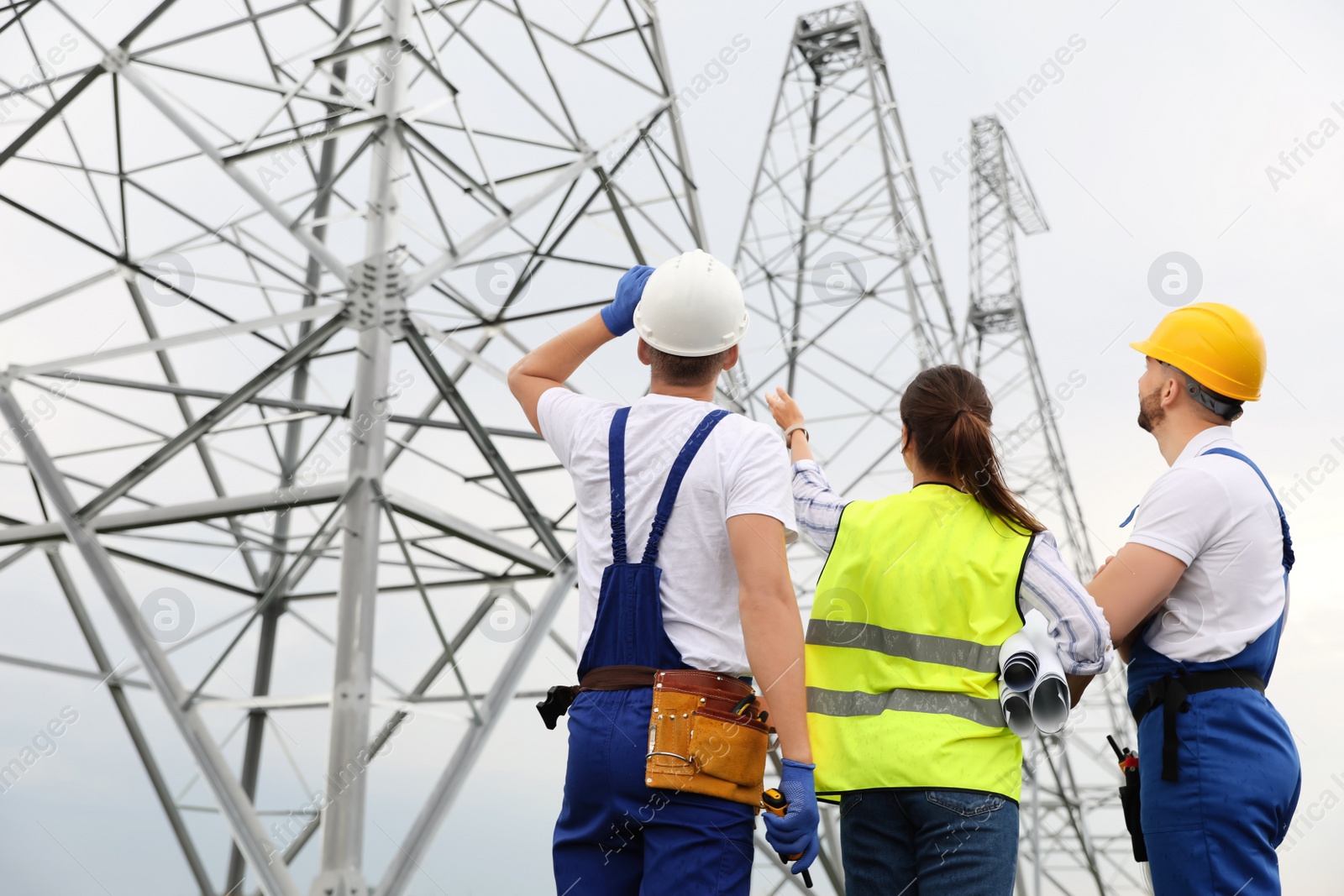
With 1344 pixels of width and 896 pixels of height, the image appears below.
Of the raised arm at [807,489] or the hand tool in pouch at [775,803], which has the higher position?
the raised arm at [807,489]

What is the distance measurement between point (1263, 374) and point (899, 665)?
4.48 ft

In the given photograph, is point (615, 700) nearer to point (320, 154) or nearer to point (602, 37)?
point (602, 37)

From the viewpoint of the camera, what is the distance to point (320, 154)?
7.50 meters

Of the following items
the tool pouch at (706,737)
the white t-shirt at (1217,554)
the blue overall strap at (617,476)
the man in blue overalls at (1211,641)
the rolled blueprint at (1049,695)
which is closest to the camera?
the tool pouch at (706,737)

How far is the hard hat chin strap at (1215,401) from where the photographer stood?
9.38ft

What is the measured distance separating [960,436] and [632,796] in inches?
46.5

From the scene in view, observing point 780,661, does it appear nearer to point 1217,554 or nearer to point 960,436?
point 960,436

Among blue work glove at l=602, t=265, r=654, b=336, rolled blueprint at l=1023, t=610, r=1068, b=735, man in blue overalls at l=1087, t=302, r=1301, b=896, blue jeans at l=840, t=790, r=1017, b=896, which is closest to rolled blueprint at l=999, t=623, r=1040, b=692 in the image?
rolled blueprint at l=1023, t=610, r=1068, b=735

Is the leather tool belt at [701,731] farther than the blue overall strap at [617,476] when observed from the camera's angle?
No

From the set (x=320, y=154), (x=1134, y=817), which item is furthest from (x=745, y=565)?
(x=320, y=154)

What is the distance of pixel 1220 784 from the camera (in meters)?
2.48

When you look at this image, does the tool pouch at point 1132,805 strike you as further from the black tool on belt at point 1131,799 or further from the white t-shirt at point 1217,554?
the white t-shirt at point 1217,554

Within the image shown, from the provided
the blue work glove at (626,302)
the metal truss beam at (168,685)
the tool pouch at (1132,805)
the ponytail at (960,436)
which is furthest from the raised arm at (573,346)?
the metal truss beam at (168,685)

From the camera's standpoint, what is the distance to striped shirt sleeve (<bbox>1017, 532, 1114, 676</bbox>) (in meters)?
2.42
